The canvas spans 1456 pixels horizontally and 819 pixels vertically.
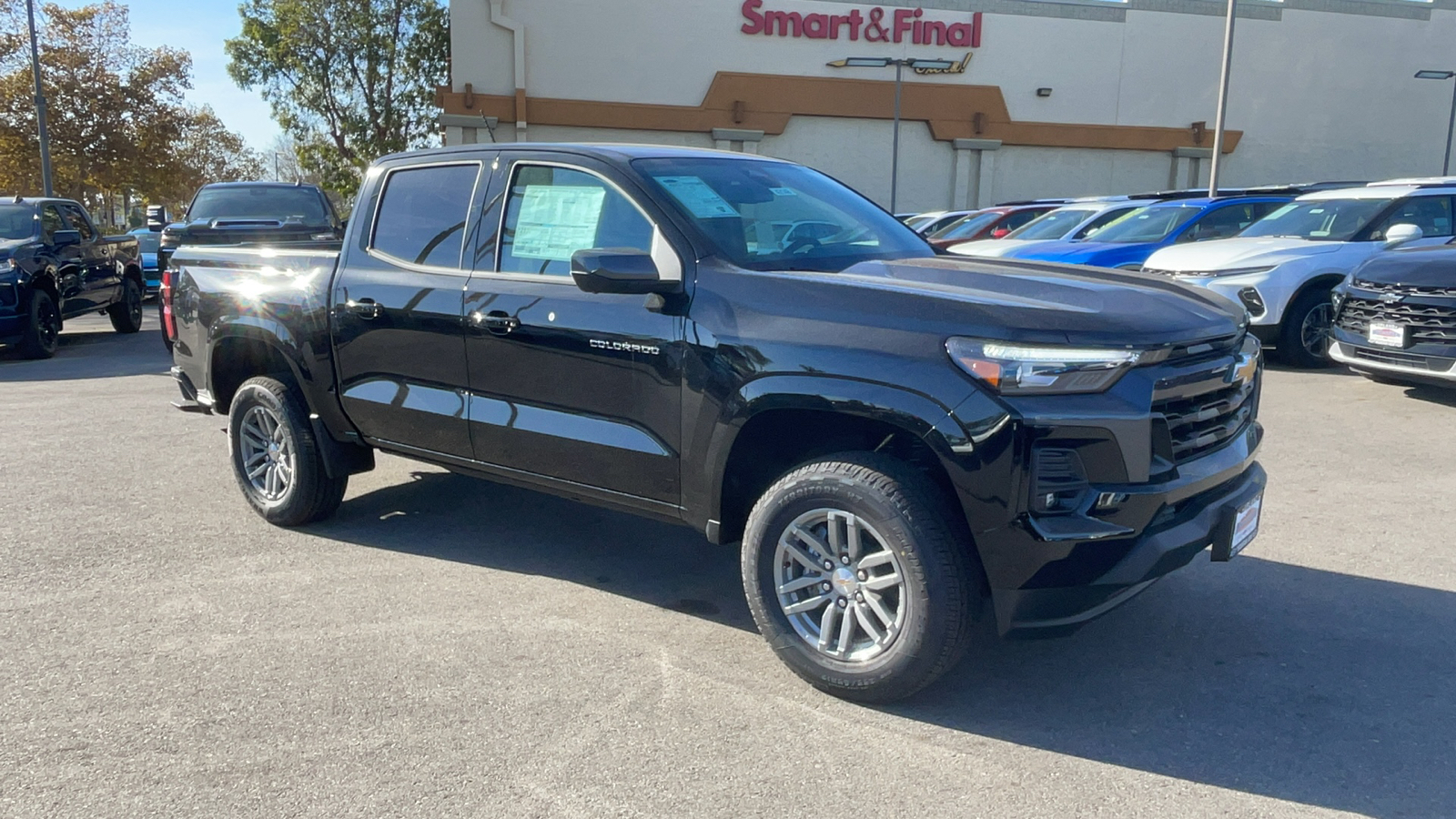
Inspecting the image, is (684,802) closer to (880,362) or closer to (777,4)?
(880,362)

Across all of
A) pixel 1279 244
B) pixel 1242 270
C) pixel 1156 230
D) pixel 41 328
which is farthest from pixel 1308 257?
pixel 41 328

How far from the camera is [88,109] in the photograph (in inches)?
1313

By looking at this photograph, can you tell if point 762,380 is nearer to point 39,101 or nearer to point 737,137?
point 39,101

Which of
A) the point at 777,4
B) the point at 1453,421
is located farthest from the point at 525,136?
the point at 1453,421

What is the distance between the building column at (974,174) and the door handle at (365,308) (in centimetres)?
2921

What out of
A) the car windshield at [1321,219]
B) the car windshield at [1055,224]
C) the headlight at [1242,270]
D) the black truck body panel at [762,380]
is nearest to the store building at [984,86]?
the car windshield at [1055,224]

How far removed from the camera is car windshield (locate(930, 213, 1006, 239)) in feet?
52.6

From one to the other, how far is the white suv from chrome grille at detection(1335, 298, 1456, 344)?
3.14ft

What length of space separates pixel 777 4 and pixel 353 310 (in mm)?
28568

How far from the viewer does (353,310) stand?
501 centimetres

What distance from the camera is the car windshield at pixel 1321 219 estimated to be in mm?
10312

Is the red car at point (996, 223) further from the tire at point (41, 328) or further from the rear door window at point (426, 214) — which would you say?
the rear door window at point (426, 214)

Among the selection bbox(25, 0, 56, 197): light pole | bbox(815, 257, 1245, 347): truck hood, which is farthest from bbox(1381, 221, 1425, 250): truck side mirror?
bbox(25, 0, 56, 197): light pole

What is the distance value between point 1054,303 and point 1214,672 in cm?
146
